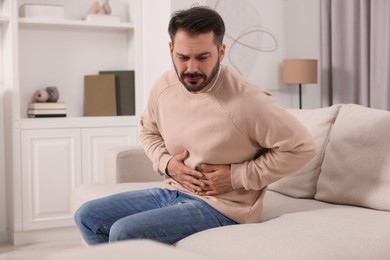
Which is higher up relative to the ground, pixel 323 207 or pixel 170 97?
pixel 170 97

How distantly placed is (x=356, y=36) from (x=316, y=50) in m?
0.46

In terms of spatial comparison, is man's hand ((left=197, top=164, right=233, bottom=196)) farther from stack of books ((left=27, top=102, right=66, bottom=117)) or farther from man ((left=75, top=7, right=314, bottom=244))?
stack of books ((left=27, top=102, right=66, bottom=117))

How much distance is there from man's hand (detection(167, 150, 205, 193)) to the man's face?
26cm

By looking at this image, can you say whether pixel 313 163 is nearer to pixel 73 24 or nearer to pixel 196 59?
pixel 196 59

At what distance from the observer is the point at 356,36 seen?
14.5ft

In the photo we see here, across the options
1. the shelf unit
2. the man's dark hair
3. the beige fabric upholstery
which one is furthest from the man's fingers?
the shelf unit

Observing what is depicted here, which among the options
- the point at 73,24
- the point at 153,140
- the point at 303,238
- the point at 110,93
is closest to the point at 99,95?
the point at 110,93

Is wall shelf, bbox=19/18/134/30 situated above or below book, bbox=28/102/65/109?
above

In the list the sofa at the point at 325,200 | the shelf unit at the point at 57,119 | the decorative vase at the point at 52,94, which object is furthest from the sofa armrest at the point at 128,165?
the decorative vase at the point at 52,94

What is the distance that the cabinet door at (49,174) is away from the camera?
3877mm

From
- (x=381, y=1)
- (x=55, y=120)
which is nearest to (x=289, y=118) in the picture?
(x=55, y=120)

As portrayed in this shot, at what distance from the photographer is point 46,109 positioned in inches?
157

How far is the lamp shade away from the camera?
4.43m

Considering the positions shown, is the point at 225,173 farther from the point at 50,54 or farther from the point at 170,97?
the point at 50,54
